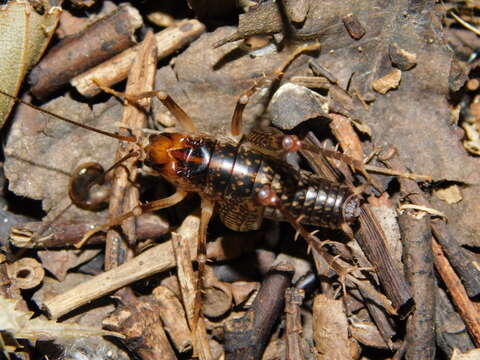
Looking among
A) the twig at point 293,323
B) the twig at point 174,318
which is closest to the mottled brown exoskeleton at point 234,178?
the twig at point 174,318

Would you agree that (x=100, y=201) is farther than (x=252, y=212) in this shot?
Yes

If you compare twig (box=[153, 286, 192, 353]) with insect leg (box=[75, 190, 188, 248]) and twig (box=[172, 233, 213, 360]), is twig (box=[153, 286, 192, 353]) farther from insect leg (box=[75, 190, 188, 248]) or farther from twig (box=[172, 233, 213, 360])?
insect leg (box=[75, 190, 188, 248])

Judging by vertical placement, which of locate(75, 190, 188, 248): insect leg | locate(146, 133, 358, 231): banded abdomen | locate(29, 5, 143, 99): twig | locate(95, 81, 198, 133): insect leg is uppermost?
locate(29, 5, 143, 99): twig

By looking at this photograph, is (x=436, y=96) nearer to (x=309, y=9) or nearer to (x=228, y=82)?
(x=309, y=9)

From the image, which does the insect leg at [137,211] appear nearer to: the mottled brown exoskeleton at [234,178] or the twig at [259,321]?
the mottled brown exoskeleton at [234,178]

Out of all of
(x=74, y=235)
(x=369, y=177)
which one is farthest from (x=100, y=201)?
(x=369, y=177)

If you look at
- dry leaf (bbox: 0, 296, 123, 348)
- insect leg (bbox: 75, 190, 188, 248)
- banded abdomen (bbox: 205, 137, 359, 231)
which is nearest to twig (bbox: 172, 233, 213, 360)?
insect leg (bbox: 75, 190, 188, 248)

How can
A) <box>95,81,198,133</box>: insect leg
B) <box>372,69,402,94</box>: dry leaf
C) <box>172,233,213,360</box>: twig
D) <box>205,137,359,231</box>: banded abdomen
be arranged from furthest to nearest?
<box>95,81,198,133</box>: insect leg < <box>372,69,402,94</box>: dry leaf < <box>205,137,359,231</box>: banded abdomen < <box>172,233,213,360</box>: twig
